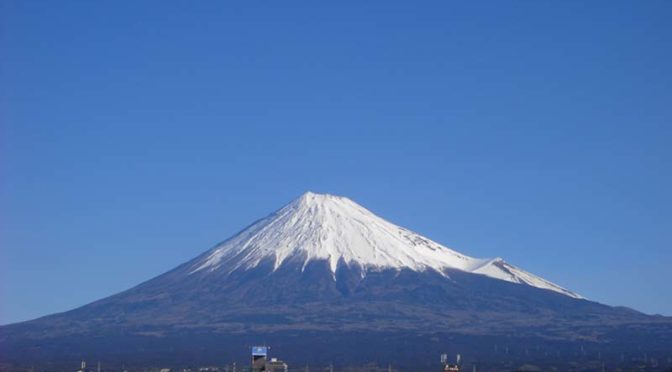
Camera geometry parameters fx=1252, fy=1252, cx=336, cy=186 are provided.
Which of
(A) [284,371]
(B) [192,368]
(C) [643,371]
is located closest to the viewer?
(A) [284,371]

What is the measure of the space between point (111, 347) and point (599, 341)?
72.3 metres

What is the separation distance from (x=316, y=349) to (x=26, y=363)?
40.1 meters

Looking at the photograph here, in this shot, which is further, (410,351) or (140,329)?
(140,329)

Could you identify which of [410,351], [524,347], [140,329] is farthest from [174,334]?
[524,347]

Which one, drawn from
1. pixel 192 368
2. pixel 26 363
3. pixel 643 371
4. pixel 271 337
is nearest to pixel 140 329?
pixel 271 337

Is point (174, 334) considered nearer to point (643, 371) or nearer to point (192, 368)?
point (192, 368)

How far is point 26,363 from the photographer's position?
521 feet

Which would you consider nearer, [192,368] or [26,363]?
[192,368]

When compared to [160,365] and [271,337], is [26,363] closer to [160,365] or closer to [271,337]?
[160,365]

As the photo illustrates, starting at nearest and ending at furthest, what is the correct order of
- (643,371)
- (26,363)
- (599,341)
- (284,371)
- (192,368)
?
(284,371), (643,371), (192,368), (26,363), (599,341)

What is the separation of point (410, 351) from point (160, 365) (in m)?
38.5

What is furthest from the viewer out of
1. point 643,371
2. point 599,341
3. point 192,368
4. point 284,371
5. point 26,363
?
point 599,341

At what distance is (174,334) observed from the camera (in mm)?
191375

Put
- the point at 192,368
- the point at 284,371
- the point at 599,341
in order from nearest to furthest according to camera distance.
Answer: the point at 284,371
the point at 192,368
the point at 599,341
